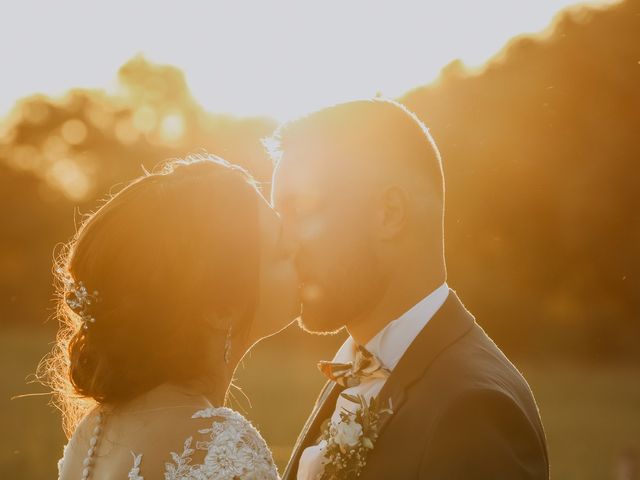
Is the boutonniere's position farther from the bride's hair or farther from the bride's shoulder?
the bride's hair

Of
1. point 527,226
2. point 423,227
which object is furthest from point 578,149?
point 423,227

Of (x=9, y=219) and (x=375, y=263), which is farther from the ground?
(x=375, y=263)

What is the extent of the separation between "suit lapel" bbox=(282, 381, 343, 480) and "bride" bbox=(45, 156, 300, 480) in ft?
2.01

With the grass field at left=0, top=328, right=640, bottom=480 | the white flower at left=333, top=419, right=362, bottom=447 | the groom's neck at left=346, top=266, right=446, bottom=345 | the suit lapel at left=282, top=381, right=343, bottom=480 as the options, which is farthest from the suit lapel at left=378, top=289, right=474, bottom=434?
the grass field at left=0, top=328, right=640, bottom=480

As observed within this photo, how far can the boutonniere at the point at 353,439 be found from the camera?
4.27 m

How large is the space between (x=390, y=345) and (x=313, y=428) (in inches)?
23.7

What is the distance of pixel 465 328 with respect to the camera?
4.59 meters

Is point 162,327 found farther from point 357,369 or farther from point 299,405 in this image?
point 299,405

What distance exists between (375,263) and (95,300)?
1.44m

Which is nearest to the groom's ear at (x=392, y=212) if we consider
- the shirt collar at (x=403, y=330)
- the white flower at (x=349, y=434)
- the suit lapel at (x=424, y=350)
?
the shirt collar at (x=403, y=330)

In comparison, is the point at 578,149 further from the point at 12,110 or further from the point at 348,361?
the point at 12,110

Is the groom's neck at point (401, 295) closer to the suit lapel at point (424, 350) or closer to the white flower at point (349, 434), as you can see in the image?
the suit lapel at point (424, 350)

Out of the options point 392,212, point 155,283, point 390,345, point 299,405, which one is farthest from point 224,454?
point 299,405

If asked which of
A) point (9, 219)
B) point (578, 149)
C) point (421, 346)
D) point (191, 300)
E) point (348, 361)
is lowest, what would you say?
point (9, 219)
